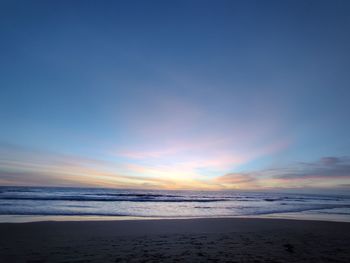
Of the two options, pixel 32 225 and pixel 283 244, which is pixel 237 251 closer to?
pixel 283 244

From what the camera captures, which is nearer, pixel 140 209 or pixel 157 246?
pixel 157 246

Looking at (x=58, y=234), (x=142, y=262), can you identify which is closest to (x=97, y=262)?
(x=142, y=262)

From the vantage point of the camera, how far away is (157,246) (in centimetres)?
848

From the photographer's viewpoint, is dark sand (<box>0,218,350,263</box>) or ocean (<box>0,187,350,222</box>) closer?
dark sand (<box>0,218,350,263</box>)

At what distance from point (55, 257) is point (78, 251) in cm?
80

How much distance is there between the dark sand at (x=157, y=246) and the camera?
7.13 meters

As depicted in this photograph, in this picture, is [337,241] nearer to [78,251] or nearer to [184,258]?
[184,258]

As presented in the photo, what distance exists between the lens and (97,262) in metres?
6.59

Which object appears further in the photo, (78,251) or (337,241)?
(337,241)

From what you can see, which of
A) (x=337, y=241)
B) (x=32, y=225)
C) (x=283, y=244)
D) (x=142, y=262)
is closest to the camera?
(x=142, y=262)

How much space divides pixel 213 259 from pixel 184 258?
2.74 feet

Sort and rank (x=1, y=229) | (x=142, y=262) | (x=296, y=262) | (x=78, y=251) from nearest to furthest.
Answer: (x=142, y=262)
(x=296, y=262)
(x=78, y=251)
(x=1, y=229)

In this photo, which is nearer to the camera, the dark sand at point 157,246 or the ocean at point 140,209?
the dark sand at point 157,246

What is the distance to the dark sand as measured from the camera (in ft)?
23.4
